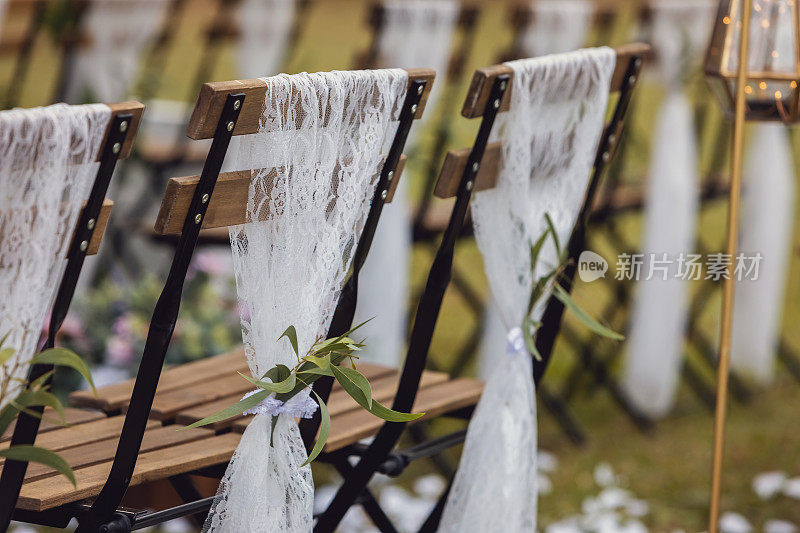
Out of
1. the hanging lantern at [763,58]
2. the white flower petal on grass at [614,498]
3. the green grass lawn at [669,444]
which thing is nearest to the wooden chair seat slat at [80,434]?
the green grass lawn at [669,444]

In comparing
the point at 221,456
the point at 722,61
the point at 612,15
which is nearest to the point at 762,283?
the point at 612,15

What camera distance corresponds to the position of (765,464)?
3598 mm

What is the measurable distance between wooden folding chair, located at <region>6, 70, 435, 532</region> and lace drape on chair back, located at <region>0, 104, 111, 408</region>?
0.12 metres

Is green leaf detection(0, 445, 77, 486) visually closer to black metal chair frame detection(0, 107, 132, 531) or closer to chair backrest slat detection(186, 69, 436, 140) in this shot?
black metal chair frame detection(0, 107, 132, 531)

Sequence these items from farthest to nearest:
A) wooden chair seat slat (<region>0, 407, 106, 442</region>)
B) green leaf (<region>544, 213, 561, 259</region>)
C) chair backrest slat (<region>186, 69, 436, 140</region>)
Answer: green leaf (<region>544, 213, 561, 259</region>)
wooden chair seat slat (<region>0, 407, 106, 442</region>)
chair backrest slat (<region>186, 69, 436, 140</region>)

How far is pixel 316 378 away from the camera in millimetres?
1764

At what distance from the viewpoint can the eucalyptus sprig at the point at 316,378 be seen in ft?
5.50

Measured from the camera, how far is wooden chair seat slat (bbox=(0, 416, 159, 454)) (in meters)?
1.88

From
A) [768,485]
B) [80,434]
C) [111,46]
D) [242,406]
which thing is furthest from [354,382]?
[111,46]

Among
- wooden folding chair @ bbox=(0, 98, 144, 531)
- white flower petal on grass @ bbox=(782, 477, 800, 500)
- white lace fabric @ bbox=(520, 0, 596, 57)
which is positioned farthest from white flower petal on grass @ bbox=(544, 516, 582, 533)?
wooden folding chair @ bbox=(0, 98, 144, 531)

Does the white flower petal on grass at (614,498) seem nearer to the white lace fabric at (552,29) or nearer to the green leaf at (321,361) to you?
the white lace fabric at (552,29)

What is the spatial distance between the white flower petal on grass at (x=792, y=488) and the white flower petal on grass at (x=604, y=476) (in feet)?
1.55

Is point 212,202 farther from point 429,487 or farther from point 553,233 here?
point 429,487

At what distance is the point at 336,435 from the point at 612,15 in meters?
2.64
